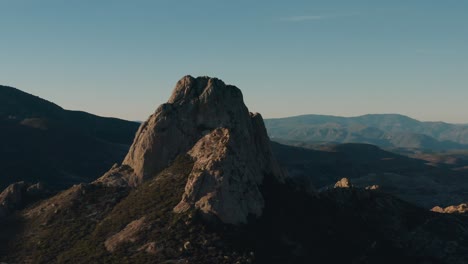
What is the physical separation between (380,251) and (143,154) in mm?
54851

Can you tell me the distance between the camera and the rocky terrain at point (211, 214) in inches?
3474

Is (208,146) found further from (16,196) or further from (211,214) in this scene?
(16,196)

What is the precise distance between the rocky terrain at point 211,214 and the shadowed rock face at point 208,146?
24cm

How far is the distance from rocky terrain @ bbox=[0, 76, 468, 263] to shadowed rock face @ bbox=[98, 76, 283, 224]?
235mm

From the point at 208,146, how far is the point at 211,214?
68.7ft

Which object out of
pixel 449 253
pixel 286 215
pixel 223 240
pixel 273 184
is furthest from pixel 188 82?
pixel 449 253

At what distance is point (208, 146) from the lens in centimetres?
10831

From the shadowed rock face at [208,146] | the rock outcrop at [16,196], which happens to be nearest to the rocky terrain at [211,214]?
the shadowed rock face at [208,146]

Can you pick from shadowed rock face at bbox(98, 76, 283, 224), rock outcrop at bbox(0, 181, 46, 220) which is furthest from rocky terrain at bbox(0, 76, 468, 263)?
rock outcrop at bbox(0, 181, 46, 220)

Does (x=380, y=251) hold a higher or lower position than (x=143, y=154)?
lower

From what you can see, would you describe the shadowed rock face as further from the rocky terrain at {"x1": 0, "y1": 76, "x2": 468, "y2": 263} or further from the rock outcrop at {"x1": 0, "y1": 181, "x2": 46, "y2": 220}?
the rock outcrop at {"x1": 0, "y1": 181, "x2": 46, "y2": 220}

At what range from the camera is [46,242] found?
318 feet

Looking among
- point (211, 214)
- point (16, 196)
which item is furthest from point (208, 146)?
point (16, 196)

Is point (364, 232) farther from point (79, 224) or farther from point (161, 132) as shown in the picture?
point (79, 224)
